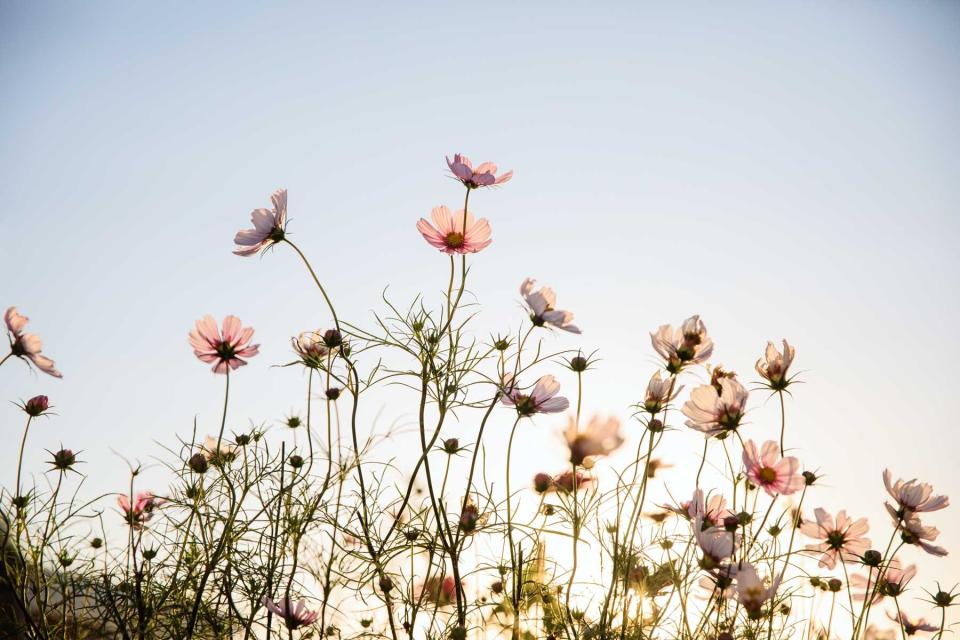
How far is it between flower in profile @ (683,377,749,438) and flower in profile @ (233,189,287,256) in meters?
0.90

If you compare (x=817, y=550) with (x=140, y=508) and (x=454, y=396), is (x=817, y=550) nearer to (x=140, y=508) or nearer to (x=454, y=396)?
(x=454, y=396)

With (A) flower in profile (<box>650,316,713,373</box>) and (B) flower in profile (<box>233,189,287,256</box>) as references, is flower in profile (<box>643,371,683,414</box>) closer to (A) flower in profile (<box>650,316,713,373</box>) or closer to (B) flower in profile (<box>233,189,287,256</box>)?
(A) flower in profile (<box>650,316,713,373</box>)

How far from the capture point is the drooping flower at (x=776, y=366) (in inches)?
54.6

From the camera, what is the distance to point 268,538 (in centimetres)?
145

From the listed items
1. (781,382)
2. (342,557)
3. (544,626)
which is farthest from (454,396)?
(781,382)

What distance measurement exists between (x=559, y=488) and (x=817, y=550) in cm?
63

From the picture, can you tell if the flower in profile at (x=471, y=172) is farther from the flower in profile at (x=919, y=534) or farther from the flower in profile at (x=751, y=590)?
the flower in profile at (x=919, y=534)

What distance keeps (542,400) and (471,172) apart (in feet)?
1.58

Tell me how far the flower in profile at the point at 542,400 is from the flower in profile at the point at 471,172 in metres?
0.40

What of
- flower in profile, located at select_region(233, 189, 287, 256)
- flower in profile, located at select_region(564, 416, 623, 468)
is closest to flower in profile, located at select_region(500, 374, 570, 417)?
flower in profile, located at select_region(564, 416, 623, 468)

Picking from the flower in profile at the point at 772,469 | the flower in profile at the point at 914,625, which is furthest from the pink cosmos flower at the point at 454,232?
the flower in profile at the point at 914,625

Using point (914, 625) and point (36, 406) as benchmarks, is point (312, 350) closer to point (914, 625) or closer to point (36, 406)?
point (36, 406)

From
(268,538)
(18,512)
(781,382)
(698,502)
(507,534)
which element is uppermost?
(781,382)

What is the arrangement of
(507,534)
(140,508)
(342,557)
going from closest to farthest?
1. (507,534)
2. (342,557)
3. (140,508)
